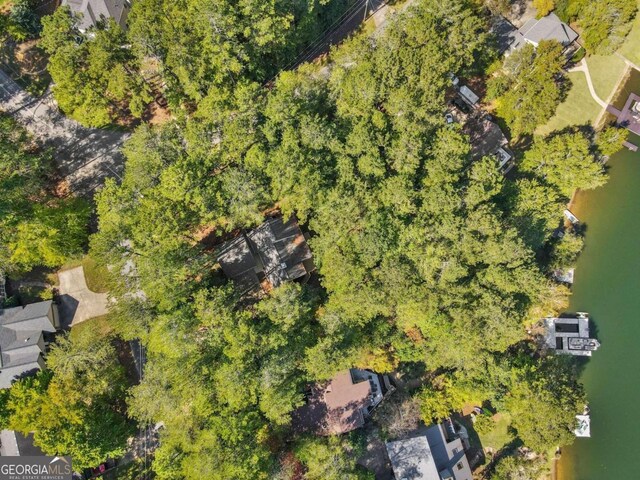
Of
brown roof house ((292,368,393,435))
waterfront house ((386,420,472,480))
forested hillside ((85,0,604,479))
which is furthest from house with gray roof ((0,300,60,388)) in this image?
waterfront house ((386,420,472,480))

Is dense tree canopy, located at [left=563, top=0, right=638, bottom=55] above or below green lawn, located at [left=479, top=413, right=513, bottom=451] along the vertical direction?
above

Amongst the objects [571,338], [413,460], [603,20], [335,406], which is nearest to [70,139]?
[335,406]

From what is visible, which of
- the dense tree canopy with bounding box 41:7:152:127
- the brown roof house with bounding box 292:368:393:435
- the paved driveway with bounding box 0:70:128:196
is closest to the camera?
the dense tree canopy with bounding box 41:7:152:127

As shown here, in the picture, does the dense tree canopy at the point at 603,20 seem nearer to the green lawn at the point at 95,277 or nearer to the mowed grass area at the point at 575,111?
the mowed grass area at the point at 575,111

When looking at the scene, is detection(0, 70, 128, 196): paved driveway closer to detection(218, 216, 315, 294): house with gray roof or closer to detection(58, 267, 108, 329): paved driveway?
detection(58, 267, 108, 329): paved driveway

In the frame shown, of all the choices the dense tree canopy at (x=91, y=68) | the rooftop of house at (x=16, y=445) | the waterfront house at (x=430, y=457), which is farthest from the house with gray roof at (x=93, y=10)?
the waterfront house at (x=430, y=457)
